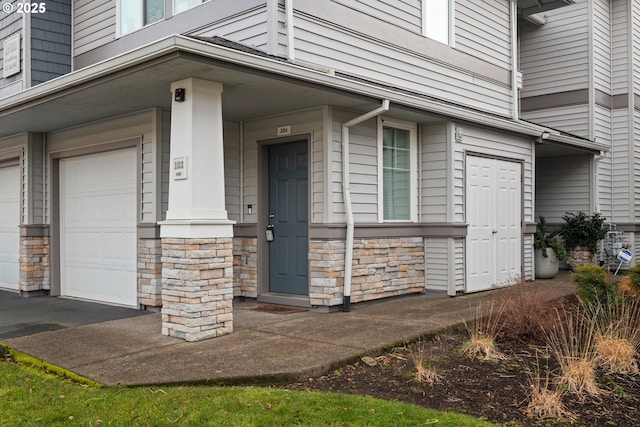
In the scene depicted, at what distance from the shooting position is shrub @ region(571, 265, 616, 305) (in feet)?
21.9

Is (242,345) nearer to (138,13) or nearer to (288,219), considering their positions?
(288,219)

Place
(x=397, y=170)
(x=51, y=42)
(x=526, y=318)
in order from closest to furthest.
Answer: (x=526, y=318), (x=397, y=170), (x=51, y=42)

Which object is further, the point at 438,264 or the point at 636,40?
the point at 636,40

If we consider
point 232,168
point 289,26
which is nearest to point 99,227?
point 232,168

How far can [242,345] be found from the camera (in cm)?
569

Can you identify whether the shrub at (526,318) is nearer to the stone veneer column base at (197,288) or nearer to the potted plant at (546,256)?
the stone veneer column base at (197,288)

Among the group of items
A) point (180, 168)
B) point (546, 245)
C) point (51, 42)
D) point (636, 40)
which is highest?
point (636, 40)

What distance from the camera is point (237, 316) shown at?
7250mm

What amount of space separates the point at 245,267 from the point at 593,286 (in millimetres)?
4624

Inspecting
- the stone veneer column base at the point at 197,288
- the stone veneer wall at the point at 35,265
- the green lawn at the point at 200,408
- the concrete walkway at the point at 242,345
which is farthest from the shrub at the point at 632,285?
the stone veneer wall at the point at 35,265

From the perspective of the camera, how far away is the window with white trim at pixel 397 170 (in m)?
8.66

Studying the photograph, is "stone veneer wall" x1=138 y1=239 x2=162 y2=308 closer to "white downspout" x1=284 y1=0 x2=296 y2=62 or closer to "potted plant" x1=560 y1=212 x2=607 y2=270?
"white downspout" x1=284 y1=0 x2=296 y2=62

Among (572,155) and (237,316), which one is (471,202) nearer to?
(237,316)

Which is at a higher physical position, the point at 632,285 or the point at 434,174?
the point at 434,174
